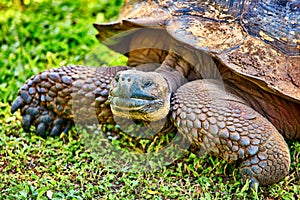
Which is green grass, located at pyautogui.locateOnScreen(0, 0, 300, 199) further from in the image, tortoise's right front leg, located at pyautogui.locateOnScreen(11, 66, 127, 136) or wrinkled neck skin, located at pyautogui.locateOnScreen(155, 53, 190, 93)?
wrinkled neck skin, located at pyautogui.locateOnScreen(155, 53, 190, 93)

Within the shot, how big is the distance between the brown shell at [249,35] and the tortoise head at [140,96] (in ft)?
1.37

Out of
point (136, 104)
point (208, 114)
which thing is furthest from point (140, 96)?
point (208, 114)

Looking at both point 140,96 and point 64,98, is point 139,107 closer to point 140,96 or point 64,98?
point 140,96

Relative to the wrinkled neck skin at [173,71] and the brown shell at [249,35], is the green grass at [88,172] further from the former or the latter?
the brown shell at [249,35]

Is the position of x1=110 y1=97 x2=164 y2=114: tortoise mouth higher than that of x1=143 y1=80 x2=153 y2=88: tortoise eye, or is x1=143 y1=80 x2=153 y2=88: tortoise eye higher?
x1=143 y1=80 x2=153 y2=88: tortoise eye

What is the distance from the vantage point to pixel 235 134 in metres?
3.71

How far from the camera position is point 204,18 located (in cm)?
403

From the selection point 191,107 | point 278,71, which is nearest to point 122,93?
point 191,107

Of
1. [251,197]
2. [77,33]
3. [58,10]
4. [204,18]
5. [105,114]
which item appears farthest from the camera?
[58,10]

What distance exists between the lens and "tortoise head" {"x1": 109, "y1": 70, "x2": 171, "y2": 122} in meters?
3.80

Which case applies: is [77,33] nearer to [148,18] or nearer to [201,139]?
[148,18]

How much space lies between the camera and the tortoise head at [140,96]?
3.80 metres

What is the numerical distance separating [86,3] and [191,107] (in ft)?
12.3

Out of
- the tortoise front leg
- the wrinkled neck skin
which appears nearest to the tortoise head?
the tortoise front leg
